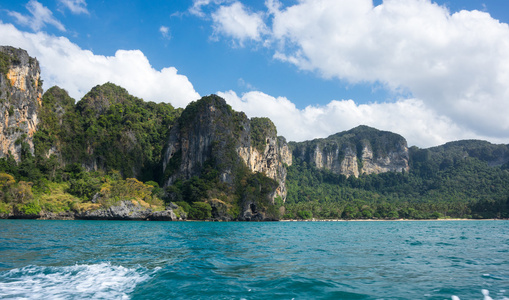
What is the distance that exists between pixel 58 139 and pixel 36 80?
17742 millimetres

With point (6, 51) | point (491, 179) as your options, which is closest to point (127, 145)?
point (6, 51)

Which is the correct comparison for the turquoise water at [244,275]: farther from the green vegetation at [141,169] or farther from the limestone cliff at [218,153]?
the limestone cliff at [218,153]

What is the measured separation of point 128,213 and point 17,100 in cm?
4266

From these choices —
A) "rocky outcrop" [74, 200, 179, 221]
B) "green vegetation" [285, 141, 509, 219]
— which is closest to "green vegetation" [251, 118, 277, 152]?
"green vegetation" [285, 141, 509, 219]

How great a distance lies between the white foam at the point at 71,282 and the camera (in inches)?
364

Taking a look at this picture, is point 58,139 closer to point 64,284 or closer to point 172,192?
point 172,192

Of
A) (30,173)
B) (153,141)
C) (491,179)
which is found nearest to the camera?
(30,173)

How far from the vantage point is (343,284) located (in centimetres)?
1046

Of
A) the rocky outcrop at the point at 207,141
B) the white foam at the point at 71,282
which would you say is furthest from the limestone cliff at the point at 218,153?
the white foam at the point at 71,282

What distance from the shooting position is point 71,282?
1060 cm

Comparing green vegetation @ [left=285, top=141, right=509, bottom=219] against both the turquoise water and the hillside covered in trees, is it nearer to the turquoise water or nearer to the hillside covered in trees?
the hillside covered in trees

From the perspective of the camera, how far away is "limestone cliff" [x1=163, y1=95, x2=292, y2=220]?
9625cm

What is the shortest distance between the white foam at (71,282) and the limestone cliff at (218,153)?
248 ft

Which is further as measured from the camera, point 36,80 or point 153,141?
point 153,141
